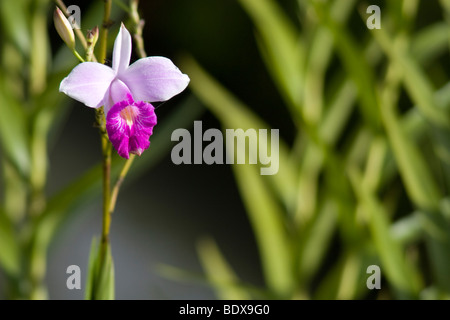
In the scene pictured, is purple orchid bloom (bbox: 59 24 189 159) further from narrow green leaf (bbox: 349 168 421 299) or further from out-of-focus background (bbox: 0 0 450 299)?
narrow green leaf (bbox: 349 168 421 299)

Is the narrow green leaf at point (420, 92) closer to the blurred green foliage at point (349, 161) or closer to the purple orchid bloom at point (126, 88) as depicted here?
the blurred green foliage at point (349, 161)

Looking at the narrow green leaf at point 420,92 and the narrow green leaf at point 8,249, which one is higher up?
the narrow green leaf at point 420,92

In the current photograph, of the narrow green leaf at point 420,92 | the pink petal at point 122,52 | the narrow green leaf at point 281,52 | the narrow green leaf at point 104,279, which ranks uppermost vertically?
the narrow green leaf at point 281,52

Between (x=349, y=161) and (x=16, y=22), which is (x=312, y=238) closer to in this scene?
(x=349, y=161)

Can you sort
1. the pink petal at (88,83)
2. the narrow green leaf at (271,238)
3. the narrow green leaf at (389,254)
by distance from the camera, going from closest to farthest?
the pink petal at (88,83) → the narrow green leaf at (389,254) → the narrow green leaf at (271,238)

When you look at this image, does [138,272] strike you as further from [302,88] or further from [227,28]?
[302,88]

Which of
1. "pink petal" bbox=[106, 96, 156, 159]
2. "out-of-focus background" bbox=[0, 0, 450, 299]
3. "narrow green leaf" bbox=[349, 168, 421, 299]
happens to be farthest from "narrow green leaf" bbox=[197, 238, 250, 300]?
"pink petal" bbox=[106, 96, 156, 159]

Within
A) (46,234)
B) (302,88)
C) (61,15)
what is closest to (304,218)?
(302,88)

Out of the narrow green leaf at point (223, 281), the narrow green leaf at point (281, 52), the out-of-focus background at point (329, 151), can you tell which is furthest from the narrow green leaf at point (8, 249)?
the narrow green leaf at point (281, 52)

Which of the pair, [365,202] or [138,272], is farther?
[138,272]
